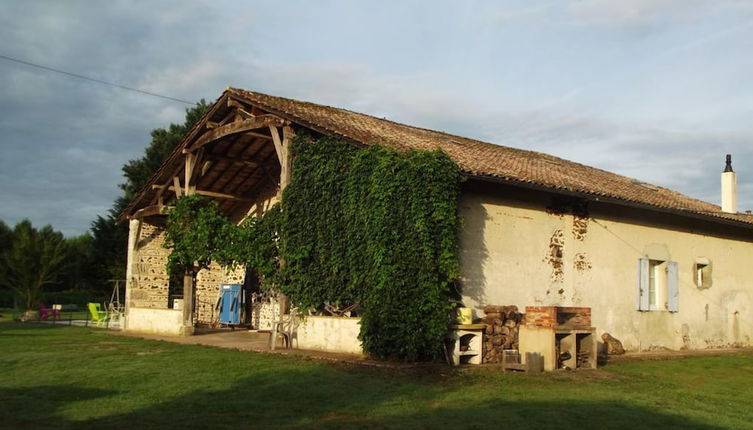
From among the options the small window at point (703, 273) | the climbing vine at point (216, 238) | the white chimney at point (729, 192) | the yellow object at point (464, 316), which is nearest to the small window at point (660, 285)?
the small window at point (703, 273)

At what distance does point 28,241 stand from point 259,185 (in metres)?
14.3

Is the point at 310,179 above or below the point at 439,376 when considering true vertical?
above

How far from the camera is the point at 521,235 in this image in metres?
13.6

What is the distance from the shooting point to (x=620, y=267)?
15.5 m

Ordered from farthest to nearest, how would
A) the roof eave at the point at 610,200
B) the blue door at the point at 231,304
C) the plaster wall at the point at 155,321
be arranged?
1. the blue door at the point at 231,304
2. the plaster wall at the point at 155,321
3. the roof eave at the point at 610,200

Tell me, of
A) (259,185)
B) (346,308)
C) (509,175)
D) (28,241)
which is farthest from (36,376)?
(28,241)

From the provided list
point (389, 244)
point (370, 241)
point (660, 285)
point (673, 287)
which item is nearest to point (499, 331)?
point (389, 244)

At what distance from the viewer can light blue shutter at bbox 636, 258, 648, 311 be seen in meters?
15.8

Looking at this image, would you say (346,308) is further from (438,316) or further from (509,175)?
(509,175)

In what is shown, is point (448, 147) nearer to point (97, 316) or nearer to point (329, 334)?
point (329, 334)

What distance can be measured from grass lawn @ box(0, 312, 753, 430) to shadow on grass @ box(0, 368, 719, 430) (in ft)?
0.04

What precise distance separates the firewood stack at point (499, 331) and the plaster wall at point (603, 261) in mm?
676

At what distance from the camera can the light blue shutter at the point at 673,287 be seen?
1638 cm

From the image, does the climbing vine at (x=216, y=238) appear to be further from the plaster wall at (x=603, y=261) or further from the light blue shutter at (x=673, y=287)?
the light blue shutter at (x=673, y=287)
